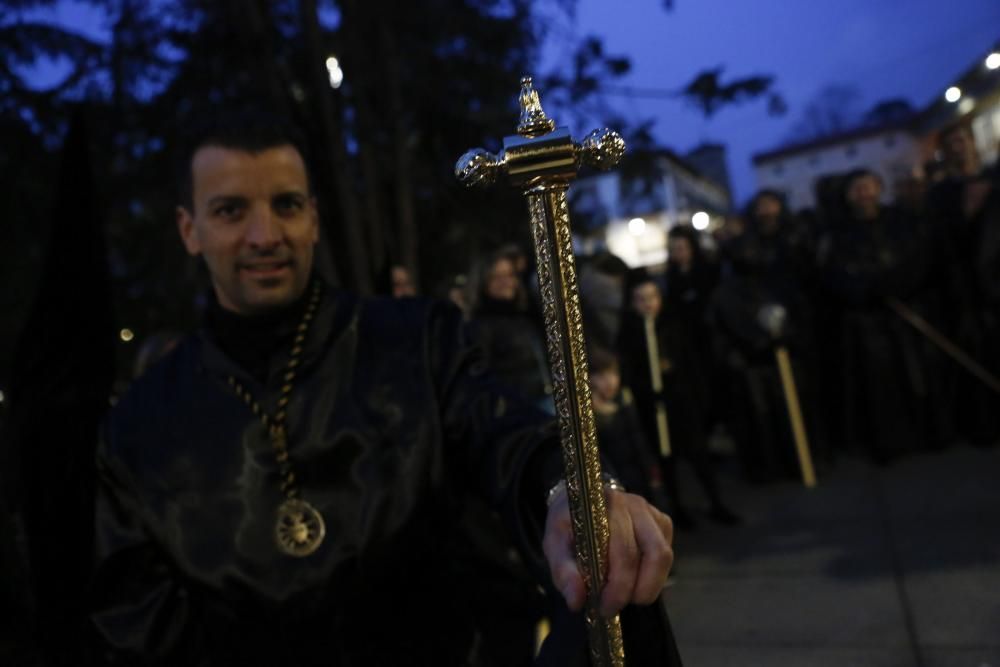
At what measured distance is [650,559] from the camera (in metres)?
0.99

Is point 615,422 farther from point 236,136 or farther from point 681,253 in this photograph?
point 236,136

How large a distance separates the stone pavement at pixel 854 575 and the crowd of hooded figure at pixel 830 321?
0.50m

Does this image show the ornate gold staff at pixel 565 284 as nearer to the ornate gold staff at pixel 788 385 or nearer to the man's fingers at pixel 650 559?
the man's fingers at pixel 650 559

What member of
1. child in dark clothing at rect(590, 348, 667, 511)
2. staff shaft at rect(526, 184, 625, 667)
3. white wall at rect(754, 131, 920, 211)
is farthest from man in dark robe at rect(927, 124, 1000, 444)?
white wall at rect(754, 131, 920, 211)

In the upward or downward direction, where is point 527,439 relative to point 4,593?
upward

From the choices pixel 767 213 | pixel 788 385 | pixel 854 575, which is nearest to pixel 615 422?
pixel 854 575

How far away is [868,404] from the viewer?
641 centimetres

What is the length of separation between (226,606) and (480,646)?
0.50 metres

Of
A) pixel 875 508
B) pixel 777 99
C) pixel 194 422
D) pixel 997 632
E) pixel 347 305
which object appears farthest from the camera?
pixel 777 99

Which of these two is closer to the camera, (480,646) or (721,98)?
(480,646)

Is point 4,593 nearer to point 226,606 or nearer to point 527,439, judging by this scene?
point 226,606

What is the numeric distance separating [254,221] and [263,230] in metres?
0.03

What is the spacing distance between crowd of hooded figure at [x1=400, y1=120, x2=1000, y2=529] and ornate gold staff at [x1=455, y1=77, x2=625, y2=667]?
4.48 meters

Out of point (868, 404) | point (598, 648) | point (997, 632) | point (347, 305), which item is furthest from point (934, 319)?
point (598, 648)
